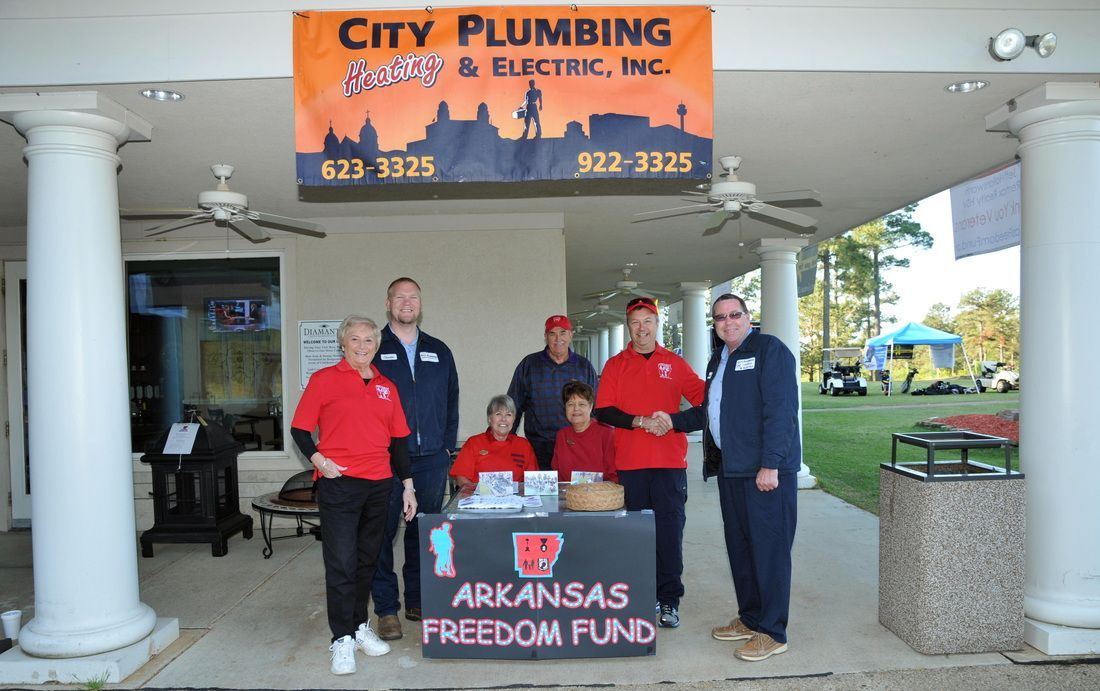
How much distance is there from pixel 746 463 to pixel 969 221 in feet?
13.6

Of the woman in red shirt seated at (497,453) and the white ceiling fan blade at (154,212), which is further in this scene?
Answer: the white ceiling fan blade at (154,212)

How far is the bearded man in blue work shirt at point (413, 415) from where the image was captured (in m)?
3.97

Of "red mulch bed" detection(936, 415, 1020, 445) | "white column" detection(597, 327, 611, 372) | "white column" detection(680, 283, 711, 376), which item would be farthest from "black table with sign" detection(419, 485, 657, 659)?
"white column" detection(597, 327, 611, 372)

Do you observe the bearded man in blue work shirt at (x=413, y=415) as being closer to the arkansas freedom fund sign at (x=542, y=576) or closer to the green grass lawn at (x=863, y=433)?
the arkansas freedom fund sign at (x=542, y=576)

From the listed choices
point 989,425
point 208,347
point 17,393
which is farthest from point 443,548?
point 989,425

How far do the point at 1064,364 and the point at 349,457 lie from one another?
360 cm

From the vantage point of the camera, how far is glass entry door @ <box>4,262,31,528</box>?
7.07 m

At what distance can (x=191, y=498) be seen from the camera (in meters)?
6.11

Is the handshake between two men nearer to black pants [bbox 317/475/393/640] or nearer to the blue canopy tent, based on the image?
black pants [bbox 317/475/393/640]

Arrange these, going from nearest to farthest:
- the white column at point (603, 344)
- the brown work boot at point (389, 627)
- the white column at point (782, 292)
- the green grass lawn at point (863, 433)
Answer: the brown work boot at point (389, 627) < the white column at point (782, 292) < the green grass lawn at point (863, 433) < the white column at point (603, 344)

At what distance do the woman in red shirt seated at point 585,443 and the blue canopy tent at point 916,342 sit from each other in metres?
28.0

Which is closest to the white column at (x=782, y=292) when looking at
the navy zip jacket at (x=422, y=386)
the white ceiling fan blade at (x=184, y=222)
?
the navy zip jacket at (x=422, y=386)

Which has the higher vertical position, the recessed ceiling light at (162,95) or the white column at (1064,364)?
the recessed ceiling light at (162,95)

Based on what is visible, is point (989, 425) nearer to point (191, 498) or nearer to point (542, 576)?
point (542, 576)
